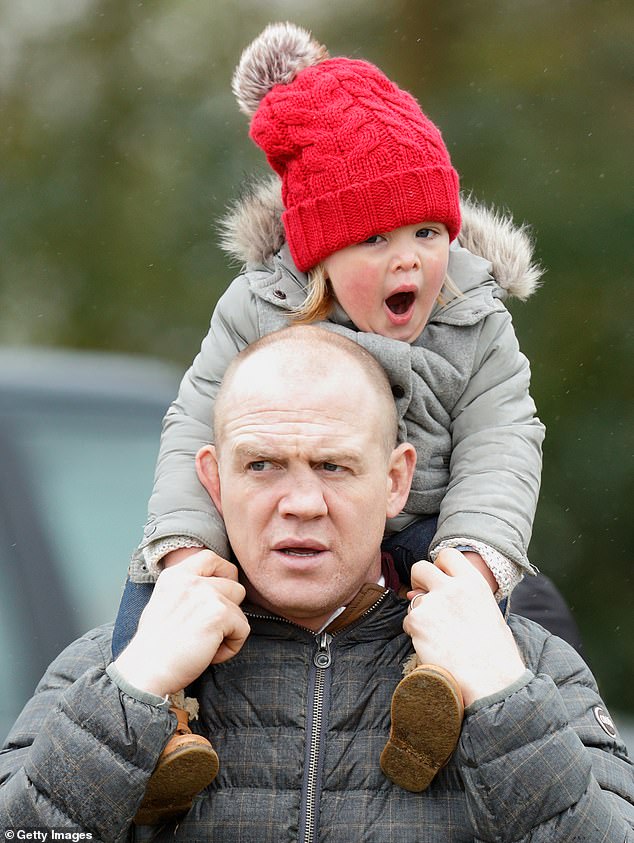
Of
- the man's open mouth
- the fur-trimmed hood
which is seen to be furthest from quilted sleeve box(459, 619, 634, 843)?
the fur-trimmed hood

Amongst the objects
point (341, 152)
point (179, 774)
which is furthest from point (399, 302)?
point (179, 774)

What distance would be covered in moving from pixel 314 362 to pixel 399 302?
0.23 metres

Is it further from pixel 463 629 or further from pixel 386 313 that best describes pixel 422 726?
pixel 386 313

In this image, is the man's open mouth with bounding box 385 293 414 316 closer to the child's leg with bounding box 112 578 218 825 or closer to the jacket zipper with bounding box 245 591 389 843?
the jacket zipper with bounding box 245 591 389 843

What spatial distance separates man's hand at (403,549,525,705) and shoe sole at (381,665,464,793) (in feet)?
0.20

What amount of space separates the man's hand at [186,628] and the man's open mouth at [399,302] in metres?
0.65

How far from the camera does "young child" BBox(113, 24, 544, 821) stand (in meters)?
2.97

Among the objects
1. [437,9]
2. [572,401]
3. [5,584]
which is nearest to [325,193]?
[5,584]

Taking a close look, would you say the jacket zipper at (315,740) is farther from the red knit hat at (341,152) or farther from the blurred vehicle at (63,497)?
the blurred vehicle at (63,497)

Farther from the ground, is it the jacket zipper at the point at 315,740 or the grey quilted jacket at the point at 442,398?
the grey quilted jacket at the point at 442,398

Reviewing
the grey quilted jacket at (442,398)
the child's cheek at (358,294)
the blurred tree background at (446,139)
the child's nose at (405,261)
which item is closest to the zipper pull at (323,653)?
the grey quilted jacket at (442,398)

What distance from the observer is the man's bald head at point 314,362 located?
2.98 meters

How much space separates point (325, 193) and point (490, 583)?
2.91 feet

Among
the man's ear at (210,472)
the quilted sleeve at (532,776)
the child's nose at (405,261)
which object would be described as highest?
the child's nose at (405,261)
